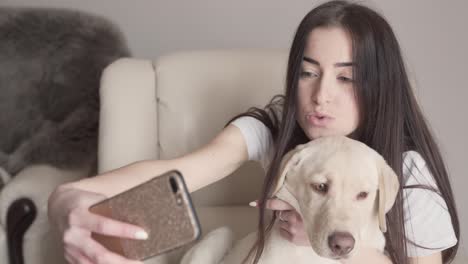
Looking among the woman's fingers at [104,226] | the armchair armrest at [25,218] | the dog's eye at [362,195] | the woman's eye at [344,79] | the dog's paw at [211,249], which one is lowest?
the armchair armrest at [25,218]

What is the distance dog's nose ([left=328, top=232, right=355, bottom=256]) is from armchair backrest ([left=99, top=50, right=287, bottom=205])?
0.83 m

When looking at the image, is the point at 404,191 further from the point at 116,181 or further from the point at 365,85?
the point at 116,181

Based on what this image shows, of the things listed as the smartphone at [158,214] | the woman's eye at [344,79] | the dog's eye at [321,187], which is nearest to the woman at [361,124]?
the woman's eye at [344,79]

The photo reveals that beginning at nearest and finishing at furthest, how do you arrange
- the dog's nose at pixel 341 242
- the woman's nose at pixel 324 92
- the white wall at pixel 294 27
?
the dog's nose at pixel 341 242 < the woman's nose at pixel 324 92 < the white wall at pixel 294 27

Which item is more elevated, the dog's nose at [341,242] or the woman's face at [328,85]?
the woman's face at [328,85]

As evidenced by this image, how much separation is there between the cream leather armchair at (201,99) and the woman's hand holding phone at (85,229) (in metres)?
0.77

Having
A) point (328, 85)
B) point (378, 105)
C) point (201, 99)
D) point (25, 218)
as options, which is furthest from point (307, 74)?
point (25, 218)

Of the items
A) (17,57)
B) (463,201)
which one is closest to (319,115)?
(17,57)

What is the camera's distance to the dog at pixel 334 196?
0.94 meters

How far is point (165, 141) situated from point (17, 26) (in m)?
0.71

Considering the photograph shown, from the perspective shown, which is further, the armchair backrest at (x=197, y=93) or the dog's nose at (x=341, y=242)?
the armchair backrest at (x=197, y=93)

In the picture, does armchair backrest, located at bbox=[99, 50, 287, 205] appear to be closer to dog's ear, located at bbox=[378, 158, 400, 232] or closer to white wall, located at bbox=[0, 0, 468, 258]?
white wall, located at bbox=[0, 0, 468, 258]

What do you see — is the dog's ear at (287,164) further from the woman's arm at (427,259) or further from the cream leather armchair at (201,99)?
the cream leather armchair at (201,99)

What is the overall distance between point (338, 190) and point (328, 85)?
263mm
